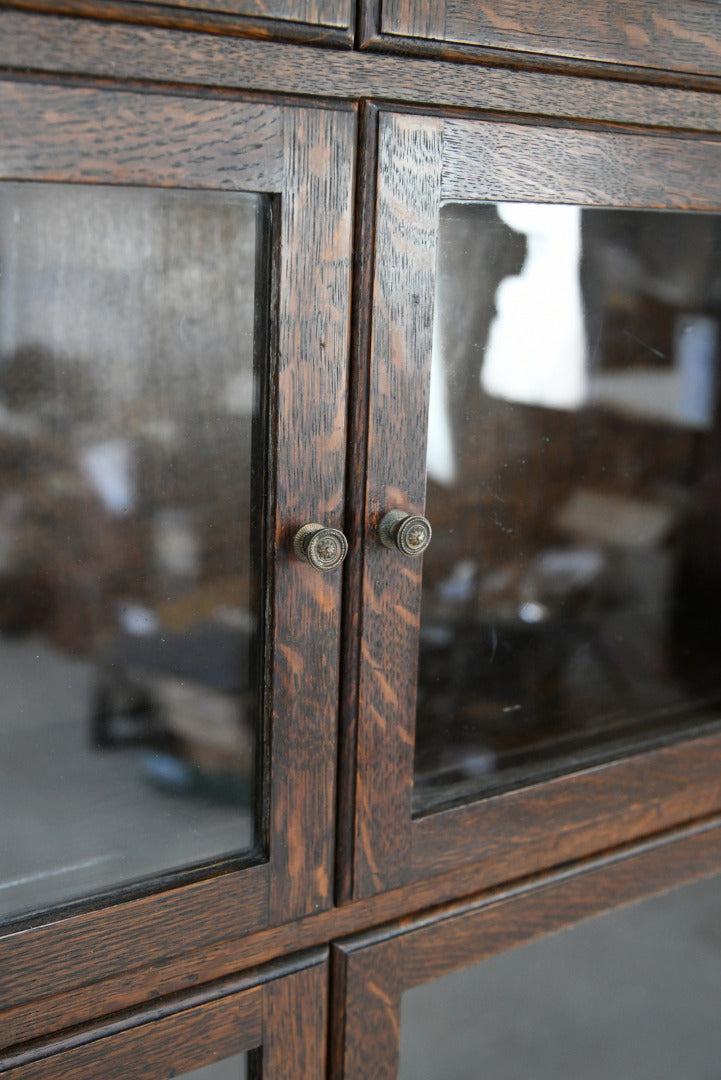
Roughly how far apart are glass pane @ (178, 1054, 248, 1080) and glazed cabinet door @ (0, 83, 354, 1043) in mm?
90

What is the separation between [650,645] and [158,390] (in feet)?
1.27

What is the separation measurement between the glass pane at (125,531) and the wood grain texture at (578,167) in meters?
0.11

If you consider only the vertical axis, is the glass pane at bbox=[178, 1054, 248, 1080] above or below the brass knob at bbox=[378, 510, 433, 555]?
below

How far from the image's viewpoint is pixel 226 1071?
50cm

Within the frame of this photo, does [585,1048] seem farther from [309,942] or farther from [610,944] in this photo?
[309,942]

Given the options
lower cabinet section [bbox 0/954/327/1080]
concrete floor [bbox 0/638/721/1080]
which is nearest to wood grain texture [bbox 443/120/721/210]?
concrete floor [bbox 0/638/721/1080]

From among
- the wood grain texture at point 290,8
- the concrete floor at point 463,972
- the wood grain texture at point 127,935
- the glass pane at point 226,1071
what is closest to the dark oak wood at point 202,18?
the wood grain texture at point 290,8

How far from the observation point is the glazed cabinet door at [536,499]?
1.48 ft

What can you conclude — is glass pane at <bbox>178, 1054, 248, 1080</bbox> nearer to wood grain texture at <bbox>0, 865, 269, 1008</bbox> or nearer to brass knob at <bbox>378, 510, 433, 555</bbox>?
wood grain texture at <bbox>0, 865, 269, 1008</bbox>

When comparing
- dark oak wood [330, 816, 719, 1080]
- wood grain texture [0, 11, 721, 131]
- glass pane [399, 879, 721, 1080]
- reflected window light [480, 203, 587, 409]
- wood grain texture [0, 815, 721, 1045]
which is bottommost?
glass pane [399, 879, 721, 1080]

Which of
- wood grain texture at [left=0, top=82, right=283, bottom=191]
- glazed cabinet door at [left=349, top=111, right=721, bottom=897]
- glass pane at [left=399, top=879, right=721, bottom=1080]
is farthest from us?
glass pane at [left=399, top=879, right=721, bottom=1080]

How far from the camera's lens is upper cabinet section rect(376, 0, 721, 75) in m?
0.41

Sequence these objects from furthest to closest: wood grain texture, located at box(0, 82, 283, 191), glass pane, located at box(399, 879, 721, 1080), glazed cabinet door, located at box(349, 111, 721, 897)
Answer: glass pane, located at box(399, 879, 721, 1080), glazed cabinet door, located at box(349, 111, 721, 897), wood grain texture, located at box(0, 82, 283, 191)

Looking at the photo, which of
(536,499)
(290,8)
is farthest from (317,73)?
(536,499)
